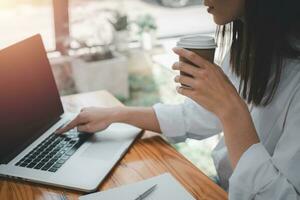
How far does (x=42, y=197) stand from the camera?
0.83 m

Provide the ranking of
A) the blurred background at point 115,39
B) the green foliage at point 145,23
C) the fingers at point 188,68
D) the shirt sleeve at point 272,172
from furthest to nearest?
the green foliage at point 145,23, the blurred background at point 115,39, the fingers at point 188,68, the shirt sleeve at point 272,172

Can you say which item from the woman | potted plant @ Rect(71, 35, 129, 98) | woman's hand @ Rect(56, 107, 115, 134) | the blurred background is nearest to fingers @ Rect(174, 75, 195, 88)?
the woman

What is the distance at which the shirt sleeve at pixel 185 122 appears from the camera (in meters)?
1.12

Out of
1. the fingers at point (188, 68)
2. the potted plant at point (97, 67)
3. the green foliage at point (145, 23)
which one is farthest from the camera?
the green foliage at point (145, 23)

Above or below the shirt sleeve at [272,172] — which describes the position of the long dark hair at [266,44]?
above

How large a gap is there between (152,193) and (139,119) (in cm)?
34

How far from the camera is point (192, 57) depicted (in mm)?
814

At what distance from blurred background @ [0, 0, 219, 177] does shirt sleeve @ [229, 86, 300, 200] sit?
140 centimetres

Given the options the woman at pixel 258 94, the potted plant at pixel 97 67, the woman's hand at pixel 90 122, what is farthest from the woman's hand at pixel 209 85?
the potted plant at pixel 97 67

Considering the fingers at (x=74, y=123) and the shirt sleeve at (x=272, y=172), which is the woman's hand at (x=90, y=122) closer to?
the fingers at (x=74, y=123)

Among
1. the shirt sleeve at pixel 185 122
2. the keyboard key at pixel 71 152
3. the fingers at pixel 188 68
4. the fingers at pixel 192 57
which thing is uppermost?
the fingers at pixel 192 57

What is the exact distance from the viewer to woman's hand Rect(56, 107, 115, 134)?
1094 millimetres

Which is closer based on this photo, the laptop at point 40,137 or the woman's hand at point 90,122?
the laptop at point 40,137

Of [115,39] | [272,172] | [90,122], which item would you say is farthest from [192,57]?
[115,39]
